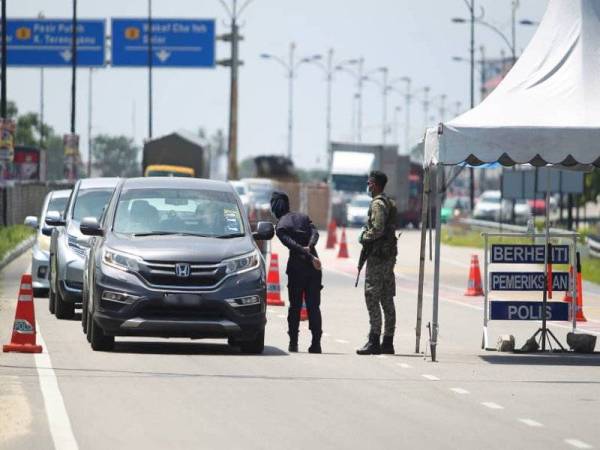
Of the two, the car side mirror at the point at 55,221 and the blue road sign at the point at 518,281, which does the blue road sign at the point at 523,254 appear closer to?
the blue road sign at the point at 518,281

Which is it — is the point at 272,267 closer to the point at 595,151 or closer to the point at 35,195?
the point at 595,151

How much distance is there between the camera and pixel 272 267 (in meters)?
27.1

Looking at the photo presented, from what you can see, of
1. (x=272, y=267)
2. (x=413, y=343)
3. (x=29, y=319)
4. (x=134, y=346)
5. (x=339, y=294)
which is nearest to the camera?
(x=29, y=319)

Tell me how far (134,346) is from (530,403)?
6.21m

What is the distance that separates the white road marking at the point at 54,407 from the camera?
11672 mm

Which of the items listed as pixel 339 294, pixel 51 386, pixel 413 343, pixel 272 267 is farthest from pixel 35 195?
pixel 51 386

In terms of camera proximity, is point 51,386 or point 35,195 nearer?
point 51,386

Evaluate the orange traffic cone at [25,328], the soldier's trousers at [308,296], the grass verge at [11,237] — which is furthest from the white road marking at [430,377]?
the grass verge at [11,237]

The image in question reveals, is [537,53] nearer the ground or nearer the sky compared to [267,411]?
nearer the sky

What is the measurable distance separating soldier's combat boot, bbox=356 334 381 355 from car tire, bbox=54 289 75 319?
5.63 metres

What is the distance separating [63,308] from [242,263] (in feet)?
18.8

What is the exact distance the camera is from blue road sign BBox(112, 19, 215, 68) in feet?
255

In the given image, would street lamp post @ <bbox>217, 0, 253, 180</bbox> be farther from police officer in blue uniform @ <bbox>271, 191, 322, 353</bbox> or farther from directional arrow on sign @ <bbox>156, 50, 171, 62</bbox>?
police officer in blue uniform @ <bbox>271, 191, 322, 353</bbox>

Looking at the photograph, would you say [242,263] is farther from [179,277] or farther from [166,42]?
[166,42]
